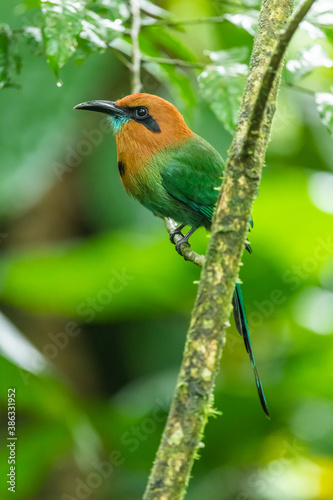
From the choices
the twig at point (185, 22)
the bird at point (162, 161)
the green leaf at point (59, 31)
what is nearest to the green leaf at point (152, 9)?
the twig at point (185, 22)

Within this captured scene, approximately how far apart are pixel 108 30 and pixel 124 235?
5.10ft

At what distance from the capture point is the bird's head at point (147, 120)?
271cm

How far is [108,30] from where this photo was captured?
6.82 ft

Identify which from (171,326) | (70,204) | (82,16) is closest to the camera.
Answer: (82,16)

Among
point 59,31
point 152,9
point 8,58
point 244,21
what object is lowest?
point 59,31

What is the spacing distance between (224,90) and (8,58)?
0.75 meters

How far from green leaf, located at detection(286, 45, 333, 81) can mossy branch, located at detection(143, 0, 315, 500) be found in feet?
2.30

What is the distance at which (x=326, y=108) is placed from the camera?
205cm

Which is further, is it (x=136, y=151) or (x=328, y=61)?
(x=136, y=151)

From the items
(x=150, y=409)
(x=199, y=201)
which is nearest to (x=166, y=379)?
(x=150, y=409)

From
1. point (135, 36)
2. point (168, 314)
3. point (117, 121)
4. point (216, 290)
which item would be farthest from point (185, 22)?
point (168, 314)

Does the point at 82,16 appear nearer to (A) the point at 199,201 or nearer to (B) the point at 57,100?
(A) the point at 199,201

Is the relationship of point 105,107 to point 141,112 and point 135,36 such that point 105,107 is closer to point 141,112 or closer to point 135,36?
point 141,112

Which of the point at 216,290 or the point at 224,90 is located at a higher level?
the point at 224,90
